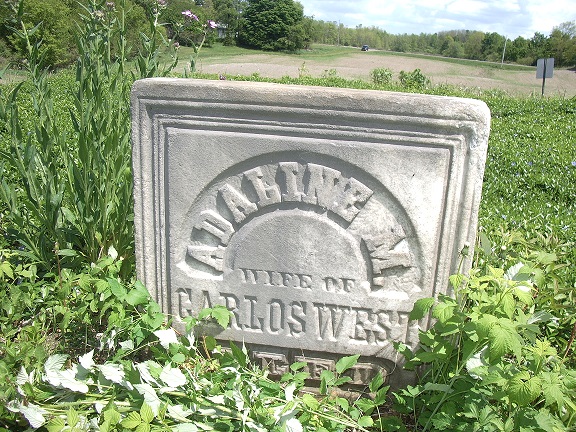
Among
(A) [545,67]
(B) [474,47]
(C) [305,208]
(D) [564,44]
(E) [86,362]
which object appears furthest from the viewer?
(B) [474,47]

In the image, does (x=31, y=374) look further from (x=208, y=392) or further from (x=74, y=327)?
(x=208, y=392)

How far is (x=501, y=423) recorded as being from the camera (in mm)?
1544

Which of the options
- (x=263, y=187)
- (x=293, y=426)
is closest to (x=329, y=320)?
(x=293, y=426)

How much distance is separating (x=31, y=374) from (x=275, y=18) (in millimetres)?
38916

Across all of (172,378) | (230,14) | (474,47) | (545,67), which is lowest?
(172,378)

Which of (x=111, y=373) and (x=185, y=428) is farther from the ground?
(x=111, y=373)

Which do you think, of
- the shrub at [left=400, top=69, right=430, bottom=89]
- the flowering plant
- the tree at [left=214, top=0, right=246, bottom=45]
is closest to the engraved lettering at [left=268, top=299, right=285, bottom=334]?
the flowering plant

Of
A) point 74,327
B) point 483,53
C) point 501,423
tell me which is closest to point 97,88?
point 74,327

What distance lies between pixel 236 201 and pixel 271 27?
3816cm

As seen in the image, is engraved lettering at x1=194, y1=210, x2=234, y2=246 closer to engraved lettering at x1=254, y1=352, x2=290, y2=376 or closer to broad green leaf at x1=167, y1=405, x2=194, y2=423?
engraved lettering at x1=254, y1=352, x2=290, y2=376

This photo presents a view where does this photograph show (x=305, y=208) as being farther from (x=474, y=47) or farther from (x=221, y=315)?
(x=474, y=47)

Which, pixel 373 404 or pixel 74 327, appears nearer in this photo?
pixel 373 404

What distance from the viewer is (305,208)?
198 cm

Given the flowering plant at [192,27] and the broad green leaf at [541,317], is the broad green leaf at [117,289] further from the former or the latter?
the broad green leaf at [541,317]
